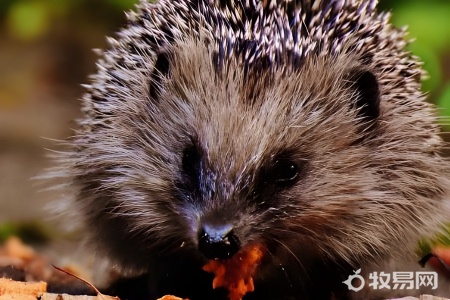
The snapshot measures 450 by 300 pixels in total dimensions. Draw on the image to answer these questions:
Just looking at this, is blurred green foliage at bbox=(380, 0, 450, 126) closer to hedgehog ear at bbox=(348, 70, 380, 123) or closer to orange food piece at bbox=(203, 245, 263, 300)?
hedgehog ear at bbox=(348, 70, 380, 123)

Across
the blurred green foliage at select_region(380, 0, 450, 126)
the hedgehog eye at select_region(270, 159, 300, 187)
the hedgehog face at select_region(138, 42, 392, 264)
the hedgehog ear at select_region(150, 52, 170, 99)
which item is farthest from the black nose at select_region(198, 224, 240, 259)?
the blurred green foliage at select_region(380, 0, 450, 126)

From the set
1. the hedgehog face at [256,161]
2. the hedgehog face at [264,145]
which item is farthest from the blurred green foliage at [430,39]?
the hedgehog face at [264,145]

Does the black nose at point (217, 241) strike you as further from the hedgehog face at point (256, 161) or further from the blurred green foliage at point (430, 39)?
the blurred green foliage at point (430, 39)

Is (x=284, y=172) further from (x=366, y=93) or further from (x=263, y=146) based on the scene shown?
(x=366, y=93)

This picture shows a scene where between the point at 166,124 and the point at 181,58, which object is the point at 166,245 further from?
the point at 181,58

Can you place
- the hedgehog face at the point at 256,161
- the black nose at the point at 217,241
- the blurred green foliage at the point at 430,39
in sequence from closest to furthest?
the black nose at the point at 217,241, the hedgehog face at the point at 256,161, the blurred green foliage at the point at 430,39

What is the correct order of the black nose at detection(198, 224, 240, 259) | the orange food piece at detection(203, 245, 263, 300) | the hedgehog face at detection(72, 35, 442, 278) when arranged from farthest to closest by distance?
1. the orange food piece at detection(203, 245, 263, 300)
2. the hedgehog face at detection(72, 35, 442, 278)
3. the black nose at detection(198, 224, 240, 259)
